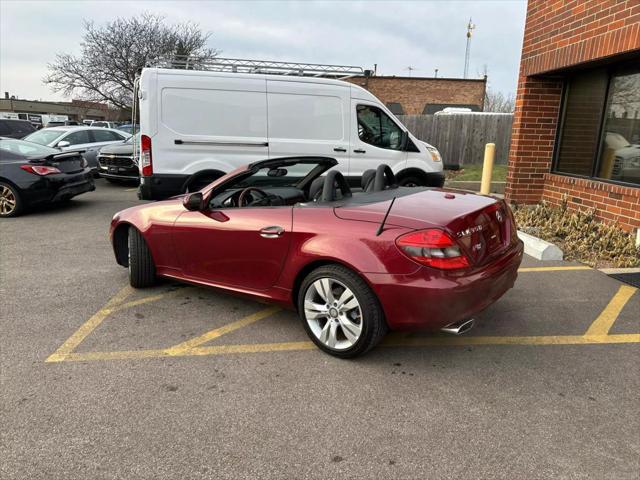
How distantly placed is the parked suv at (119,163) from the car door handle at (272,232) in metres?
8.97

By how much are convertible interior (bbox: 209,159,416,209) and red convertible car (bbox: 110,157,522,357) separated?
1cm

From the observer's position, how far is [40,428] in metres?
2.52

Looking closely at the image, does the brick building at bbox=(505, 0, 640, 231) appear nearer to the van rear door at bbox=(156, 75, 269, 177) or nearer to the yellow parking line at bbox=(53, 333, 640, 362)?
the yellow parking line at bbox=(53, 333, 640, 362)

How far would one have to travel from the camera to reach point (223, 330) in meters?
3.74

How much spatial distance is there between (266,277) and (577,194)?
18.0ft

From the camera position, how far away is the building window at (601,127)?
6207 mm

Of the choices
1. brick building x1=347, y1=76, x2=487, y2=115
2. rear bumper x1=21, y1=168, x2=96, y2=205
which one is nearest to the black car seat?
rear bumper x1=21, y1=168, x2=96, y2=205

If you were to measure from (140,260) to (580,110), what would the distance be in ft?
22.0

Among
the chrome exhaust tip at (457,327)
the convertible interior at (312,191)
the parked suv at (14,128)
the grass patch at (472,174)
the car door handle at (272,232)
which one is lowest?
the chrome exhaust tip at (457,327)

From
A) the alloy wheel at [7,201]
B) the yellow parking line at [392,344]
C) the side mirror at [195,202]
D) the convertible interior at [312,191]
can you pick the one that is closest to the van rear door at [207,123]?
the alloy wheel at [7,201]

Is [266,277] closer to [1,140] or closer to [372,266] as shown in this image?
[372,266]

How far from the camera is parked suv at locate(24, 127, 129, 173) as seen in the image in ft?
39.6

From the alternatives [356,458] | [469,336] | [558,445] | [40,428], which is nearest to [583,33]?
[469,336]

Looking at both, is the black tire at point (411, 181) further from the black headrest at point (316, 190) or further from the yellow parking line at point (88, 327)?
the yellow parking line at point (88, 327)
